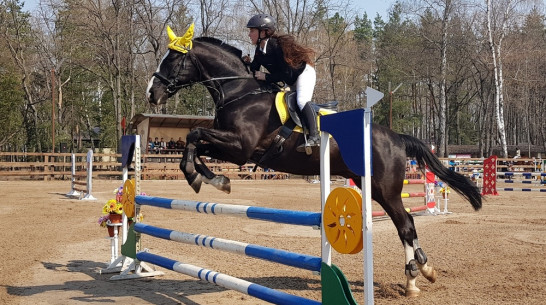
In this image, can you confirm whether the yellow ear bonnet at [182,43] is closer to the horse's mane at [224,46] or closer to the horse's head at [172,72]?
the horse's head at [172,72]

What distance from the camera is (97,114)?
156ft

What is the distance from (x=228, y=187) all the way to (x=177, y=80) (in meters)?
1.40

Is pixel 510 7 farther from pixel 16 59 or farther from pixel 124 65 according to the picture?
pixel 16 59

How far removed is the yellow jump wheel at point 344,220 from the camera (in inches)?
124

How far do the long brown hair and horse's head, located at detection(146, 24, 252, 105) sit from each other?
623 millimetres

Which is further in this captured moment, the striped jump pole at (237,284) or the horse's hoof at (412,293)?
the horse's hoof at (412,293)

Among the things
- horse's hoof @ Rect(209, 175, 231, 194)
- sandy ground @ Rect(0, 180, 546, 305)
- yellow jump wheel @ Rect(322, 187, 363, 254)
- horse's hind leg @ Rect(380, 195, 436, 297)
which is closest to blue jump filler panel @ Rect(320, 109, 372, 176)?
yellow jump wheel @ Rect(322, 187, 363, 254)

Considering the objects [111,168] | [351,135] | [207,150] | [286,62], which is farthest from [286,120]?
[111,168]

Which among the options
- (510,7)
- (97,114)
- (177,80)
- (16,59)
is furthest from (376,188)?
(97,114)

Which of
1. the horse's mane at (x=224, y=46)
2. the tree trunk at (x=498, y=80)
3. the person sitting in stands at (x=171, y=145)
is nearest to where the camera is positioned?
the horse's mane at (x=224, y=46)

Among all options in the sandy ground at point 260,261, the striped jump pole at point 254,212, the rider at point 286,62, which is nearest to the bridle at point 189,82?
the rider at point 286,62

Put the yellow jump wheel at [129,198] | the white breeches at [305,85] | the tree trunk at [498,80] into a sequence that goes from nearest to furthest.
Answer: the white breeches at [305,85], the yellow jump wheel at [129,198], the tree trunk at [498,80]

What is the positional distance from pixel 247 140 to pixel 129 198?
185 cm

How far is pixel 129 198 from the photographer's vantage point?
20.2 ft
